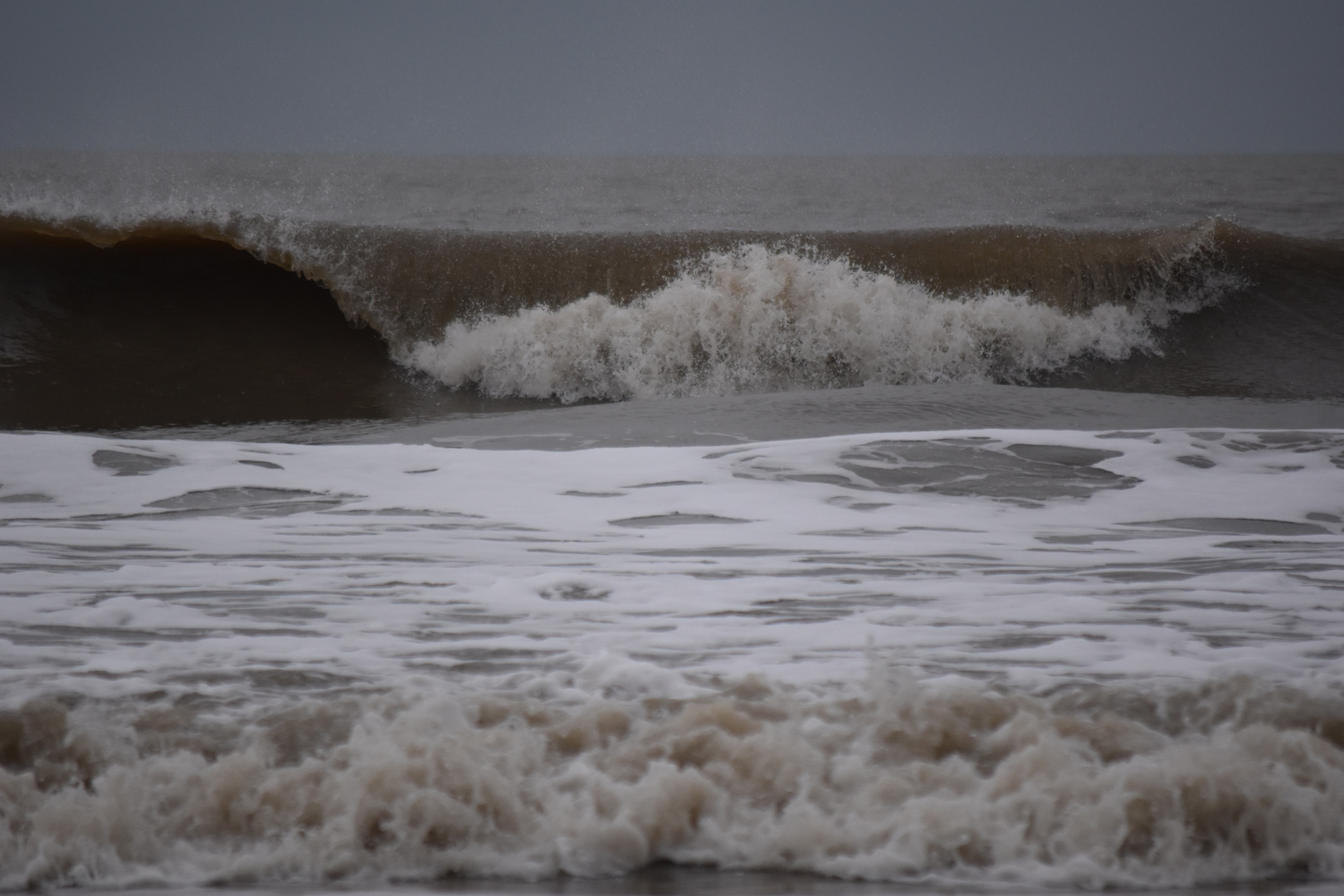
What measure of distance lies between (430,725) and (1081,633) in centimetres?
148

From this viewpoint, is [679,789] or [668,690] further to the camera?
[668,690]

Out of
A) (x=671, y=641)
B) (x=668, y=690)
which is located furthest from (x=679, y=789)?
(x=671, y=641)

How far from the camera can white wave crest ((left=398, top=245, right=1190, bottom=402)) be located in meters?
9.30

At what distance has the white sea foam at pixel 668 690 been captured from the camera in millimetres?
1734

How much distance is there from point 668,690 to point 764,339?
736 centimetres

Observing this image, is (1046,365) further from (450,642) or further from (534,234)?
(450,642)

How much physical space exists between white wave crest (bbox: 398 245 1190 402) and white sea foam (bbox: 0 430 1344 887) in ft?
17.3

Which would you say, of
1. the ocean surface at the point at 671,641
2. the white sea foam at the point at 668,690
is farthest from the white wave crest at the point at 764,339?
the white sea foam at the point at 668,690

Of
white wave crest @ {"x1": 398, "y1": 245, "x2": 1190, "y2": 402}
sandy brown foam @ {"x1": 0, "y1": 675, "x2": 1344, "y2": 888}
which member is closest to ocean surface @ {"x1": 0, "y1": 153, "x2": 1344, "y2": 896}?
sandy brown foam @ {"x1": 0, "y1": 675, "x2": 1344, "y2": 888}

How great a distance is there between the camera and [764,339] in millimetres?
9391

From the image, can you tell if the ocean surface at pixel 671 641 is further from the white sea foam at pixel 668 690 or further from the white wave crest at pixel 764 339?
the white wave crest at pixel 764 339

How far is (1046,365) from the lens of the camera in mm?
9664

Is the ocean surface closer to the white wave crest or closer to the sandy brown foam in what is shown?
the sandy brown foam

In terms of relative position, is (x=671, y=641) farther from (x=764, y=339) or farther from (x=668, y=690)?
(x=764, y=339)
